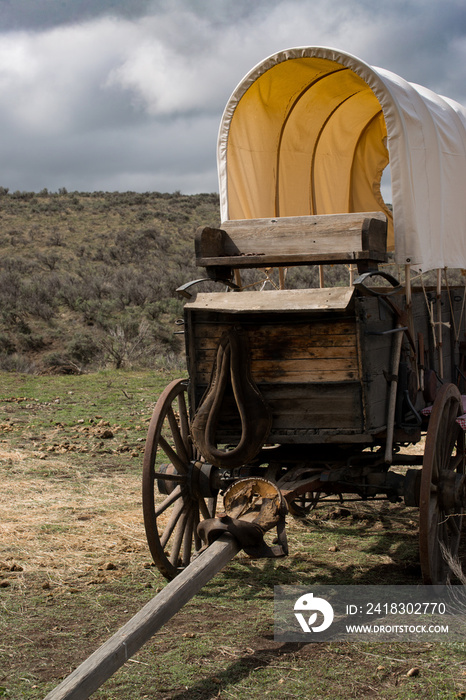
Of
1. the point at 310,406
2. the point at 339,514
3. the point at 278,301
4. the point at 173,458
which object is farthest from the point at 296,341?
the point at 339,514

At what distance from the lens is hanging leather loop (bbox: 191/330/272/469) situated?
436 cm

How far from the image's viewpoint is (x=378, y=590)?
444 centimetres

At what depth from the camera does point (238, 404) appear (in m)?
4.35

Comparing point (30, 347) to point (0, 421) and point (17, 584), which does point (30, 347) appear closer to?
point (0, 421)

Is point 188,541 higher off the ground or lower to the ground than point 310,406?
lower

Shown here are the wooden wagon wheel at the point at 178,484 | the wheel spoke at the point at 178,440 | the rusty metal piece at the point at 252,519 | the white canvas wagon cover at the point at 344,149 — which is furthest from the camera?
the wheel spoke at the point at 178,440

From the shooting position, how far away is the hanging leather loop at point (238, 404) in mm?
4359

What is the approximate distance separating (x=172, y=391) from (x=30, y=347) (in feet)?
44.9

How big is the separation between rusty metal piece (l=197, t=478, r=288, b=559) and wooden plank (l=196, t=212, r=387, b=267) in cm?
145

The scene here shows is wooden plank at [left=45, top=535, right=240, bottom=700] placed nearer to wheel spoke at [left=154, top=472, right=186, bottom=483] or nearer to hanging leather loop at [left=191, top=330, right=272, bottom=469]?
hanging leather loop at [left=191, top=330, right=272, bottom=469]

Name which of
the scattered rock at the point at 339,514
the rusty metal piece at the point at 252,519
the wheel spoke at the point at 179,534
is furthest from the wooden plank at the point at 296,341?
the scattered rock at the point at 339,514

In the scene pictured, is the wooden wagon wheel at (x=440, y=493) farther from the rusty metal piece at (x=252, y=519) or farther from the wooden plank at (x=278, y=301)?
the wooden plank at (x=278, y=301)

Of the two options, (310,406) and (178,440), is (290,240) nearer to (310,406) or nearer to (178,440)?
(310,406)

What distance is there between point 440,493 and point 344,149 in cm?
384
